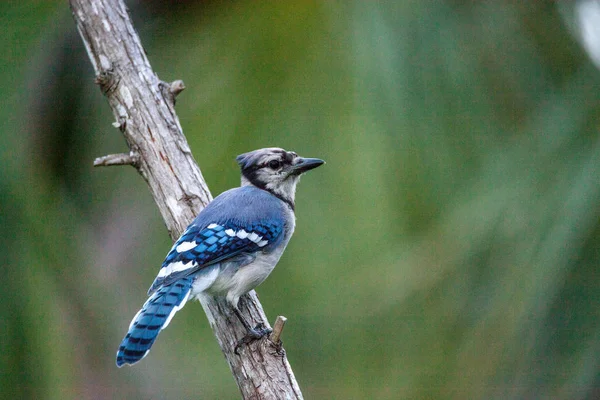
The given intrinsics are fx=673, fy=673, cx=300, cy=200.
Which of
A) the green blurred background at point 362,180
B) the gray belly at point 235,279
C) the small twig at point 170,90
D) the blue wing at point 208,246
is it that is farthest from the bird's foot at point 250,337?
the small twig at point 170,90

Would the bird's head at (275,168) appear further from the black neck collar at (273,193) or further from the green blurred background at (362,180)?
the green blurred background at (362,180)

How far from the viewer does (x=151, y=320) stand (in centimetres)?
186

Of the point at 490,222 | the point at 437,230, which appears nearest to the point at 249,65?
the point at 437,230

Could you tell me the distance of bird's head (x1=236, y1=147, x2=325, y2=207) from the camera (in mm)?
2543

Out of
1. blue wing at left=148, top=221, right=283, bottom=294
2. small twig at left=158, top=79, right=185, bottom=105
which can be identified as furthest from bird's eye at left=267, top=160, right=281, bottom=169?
small twig at left=158, top=79, right=185, bottom=105

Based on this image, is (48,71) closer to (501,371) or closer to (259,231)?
(259,231)

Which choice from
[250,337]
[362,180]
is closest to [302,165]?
[362,180]

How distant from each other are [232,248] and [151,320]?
1.42 feet

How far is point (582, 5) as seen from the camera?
236 cm

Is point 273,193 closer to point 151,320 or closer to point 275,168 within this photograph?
point 275,168

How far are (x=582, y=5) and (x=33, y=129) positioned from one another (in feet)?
7.54

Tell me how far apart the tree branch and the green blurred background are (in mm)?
388

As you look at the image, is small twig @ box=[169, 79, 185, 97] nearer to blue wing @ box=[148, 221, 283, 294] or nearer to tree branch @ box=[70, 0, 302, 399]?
tree branch @ box=[70, 0, 302, 399]

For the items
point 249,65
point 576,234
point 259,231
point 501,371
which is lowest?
point 501,371
